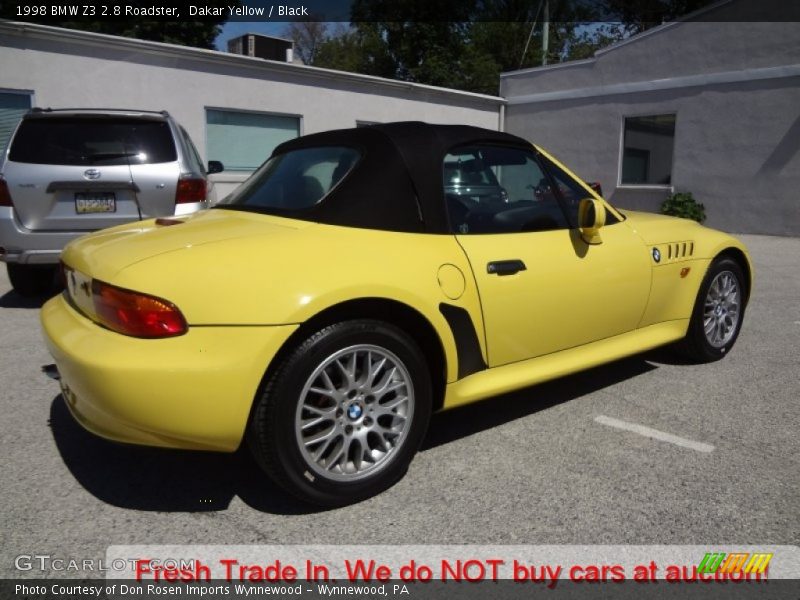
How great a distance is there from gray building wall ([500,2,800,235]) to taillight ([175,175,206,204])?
11789 mm

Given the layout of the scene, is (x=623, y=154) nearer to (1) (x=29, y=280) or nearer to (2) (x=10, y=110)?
(2) (x=10, y=110)

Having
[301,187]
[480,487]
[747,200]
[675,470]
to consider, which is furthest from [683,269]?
[747,200]

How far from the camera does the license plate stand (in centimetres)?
546

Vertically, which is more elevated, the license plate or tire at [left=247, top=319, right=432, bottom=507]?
the license plate

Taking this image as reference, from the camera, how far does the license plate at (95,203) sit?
215 inches

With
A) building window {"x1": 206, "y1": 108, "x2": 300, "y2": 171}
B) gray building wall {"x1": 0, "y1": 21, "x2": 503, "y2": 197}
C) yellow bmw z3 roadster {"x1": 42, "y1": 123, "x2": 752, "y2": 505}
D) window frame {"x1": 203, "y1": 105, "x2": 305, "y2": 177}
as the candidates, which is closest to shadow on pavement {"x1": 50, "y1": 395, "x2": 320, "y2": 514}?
yellow bmw z3 roadster {"x1": 42, "y1": 123, "x2": 752, "y2": 505}

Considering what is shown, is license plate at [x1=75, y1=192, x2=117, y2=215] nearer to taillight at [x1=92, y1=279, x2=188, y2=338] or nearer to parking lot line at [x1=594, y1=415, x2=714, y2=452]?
taillight at [x1=92, y1=279, x2=188, y2=338]

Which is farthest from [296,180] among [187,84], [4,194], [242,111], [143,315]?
[242,111]

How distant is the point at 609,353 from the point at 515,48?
124ft

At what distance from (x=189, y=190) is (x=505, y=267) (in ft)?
11.8

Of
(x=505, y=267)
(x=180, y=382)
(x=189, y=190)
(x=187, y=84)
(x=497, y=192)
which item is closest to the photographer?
(x=180, y=382)

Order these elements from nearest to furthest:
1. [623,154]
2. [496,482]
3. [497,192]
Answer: [496,482] → [497,192] → [623,154]

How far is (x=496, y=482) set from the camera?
2.80 metres

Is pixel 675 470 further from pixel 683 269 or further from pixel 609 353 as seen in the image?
pixel 683 269
